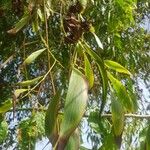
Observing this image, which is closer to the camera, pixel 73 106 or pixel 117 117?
pixel 73 106

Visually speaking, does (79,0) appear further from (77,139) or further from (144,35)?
(144,35)

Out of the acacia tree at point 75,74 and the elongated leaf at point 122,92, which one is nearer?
the acacia tree at point 75,74

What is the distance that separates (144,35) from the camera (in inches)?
107

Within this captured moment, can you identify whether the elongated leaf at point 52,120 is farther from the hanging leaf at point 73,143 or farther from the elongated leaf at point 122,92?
the elongated leaf at point 122,92

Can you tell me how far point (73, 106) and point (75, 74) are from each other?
0.07 metres

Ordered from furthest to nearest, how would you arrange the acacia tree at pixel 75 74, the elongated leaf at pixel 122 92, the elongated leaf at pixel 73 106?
the elongated leaf at pixel 122 92 < the acacia tree at pixel 75 74 < the elongated leaf at pixel 73 106

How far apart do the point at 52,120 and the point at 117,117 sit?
12 centimetres

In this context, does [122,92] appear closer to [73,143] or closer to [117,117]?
[117,117]

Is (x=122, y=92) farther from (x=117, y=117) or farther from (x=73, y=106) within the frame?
(x=73, y=106)

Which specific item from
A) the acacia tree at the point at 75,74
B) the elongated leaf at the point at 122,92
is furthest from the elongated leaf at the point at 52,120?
the elongated leaf at the point at 122,92

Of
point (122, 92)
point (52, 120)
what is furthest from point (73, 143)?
point (122, 92)

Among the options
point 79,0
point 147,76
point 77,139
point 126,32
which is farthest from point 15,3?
point 147,76

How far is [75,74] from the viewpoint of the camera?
72cm

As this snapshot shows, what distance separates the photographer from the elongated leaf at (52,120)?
71 cm
